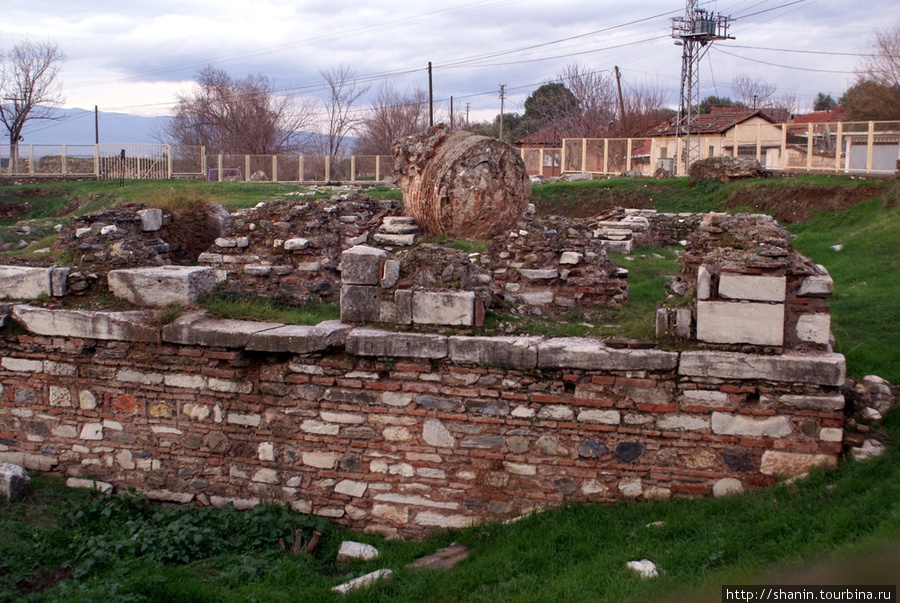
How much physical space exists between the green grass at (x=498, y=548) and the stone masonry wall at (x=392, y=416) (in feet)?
0.73

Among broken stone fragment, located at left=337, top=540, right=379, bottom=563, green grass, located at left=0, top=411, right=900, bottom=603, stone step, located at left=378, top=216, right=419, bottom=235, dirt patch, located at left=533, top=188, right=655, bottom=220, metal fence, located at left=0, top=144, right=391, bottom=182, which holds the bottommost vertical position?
broken stone fragment, located at left=337, top=540, right=379, bottom=563

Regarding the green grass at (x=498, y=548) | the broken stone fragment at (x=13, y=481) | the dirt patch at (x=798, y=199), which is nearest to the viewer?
the green grass at (x=498, y=548)

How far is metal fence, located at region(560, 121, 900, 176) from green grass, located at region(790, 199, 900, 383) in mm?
3567

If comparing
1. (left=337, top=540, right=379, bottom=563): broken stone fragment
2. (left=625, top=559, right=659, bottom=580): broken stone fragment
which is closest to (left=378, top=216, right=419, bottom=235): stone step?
(left=337, top=540, right=379, bottom=563): broken stone fragment

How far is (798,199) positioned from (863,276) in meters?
8.65

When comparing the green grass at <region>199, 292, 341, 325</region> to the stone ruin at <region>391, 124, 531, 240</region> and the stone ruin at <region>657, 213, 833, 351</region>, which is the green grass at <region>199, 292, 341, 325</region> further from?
the stone ruin at <region>391, 124, 531, 240</region>

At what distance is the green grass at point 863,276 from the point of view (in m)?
6.50

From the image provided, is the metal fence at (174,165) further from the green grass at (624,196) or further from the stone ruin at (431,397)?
the stone ruin at (431,397)

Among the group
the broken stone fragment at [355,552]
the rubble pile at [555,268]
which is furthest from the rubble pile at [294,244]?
the broken stone fragment at [355,552]

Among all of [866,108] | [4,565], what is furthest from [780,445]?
[866,108]

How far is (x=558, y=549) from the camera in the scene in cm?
458

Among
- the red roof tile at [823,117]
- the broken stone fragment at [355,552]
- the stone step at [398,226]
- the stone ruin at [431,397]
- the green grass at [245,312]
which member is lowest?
the broken stone fragment at [355,552]

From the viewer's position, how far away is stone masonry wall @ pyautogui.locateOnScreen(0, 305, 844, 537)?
15.9 feet

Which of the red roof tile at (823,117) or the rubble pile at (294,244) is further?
the red roof tile at (823,117)
